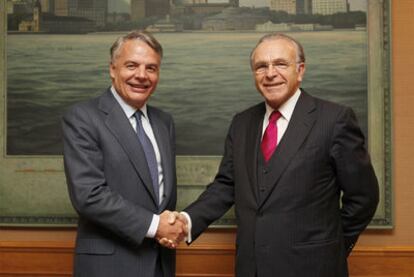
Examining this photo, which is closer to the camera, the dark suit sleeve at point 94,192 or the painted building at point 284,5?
the dark suit sleeve at point 94,192

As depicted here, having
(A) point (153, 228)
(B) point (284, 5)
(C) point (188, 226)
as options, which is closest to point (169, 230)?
(A) point (153, 228)

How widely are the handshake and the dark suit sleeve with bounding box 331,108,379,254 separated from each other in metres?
0.70

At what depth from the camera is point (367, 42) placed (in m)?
2.64

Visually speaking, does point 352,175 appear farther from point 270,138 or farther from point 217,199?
point 217,199

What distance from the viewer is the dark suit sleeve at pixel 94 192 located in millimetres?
1850

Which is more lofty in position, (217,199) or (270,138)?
(270,138)

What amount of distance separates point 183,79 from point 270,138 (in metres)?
0.85

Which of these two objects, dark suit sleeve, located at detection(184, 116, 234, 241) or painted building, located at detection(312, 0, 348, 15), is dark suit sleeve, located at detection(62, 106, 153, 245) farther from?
painted building, located at detection(312, 0, 348, 15)

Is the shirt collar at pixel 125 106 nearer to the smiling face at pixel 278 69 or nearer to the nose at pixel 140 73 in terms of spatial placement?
the nose at pixel 140 73

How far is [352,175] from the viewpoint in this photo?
75.9 inches

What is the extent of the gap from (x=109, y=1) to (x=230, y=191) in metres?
1.30

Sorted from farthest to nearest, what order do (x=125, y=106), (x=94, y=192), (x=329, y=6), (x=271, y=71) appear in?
(x=329, y=6) → (x=125, y=106) → (x=271, y=71) → (x=94, y=192)

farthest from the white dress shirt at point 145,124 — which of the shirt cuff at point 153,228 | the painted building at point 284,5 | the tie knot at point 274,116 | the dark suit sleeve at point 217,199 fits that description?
the painted building at point 284,5

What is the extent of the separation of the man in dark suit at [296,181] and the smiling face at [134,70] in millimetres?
460
